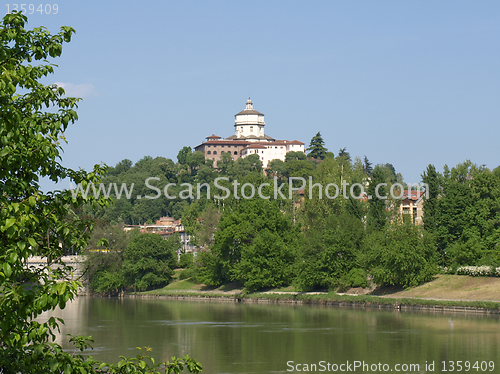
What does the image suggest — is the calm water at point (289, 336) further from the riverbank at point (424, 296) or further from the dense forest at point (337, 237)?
the dense forest at point (337, 237)

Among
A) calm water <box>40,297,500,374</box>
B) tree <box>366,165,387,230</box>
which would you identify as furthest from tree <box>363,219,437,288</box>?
calm water <box>40,297,500,374</box>

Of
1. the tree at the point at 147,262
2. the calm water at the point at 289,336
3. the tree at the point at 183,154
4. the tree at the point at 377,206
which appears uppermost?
the tree at the point at 183,154

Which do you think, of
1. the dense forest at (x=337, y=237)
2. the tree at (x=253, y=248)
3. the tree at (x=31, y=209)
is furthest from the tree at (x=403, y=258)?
the tree at (x=31, y=209)

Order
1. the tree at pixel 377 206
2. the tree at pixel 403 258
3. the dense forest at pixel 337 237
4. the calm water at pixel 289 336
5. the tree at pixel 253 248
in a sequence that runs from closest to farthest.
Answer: the calm water at pixel 289 336, the tree at pixel 403 258, the dense forest at pixel 337 237, the tree at pixel 377 206, the tree at pixel 253 248

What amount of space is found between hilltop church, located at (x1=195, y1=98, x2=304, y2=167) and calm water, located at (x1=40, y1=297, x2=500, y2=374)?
12322cm

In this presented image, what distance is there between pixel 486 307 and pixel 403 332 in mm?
10578

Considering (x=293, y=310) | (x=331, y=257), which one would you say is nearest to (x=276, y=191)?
(x=331, y=257)

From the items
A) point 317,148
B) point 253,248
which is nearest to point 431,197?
point 253,248

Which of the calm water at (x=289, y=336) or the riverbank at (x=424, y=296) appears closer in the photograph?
the calm water at (x=289, y=336)

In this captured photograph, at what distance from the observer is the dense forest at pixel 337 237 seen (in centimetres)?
4962

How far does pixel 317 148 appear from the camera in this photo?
16712 centimetres

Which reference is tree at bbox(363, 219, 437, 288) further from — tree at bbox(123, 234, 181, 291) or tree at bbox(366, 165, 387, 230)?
tree at bbox(123, 234, 181, 291)

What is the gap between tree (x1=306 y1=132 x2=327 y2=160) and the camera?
166875 millimetres

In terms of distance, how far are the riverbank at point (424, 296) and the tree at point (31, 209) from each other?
3723 cm
